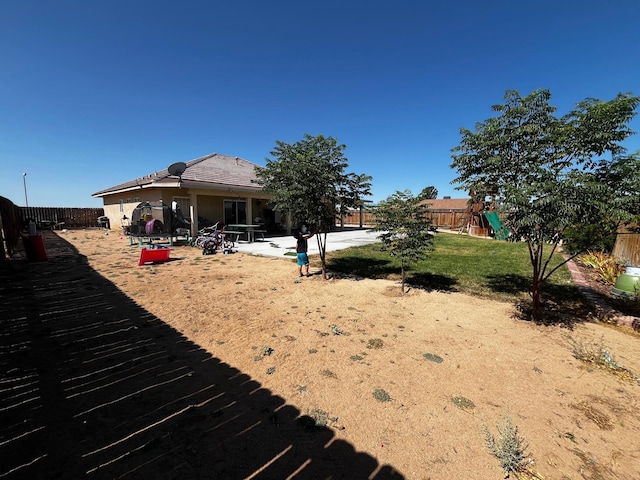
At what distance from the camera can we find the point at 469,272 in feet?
27.3

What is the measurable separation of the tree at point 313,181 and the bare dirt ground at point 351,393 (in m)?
2.47

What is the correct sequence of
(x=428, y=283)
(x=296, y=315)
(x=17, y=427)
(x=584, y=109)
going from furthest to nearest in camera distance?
(x=428, y=283) < (x=296, y=315) < (x=584, y=109) < (x=17, y=427)

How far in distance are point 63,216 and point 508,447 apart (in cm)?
3468

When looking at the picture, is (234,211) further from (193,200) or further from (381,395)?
(381,395)

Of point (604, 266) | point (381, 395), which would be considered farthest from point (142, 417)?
point (604, 266)

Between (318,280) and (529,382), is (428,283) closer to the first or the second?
(318,280)

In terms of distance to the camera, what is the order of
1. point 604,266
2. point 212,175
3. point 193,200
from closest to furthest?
1. point 604,266
2. point 193,200
3. point 212,175

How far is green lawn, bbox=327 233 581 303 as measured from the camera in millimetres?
6613

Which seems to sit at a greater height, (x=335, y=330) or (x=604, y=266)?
(x=604, y=266)

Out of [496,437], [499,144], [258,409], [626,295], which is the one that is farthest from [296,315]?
[626,295]

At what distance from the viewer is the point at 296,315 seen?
4984mm

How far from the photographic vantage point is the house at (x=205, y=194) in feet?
45.8

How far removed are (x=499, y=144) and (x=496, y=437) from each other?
430 cm

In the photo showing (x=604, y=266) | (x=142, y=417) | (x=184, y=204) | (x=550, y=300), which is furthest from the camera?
(x=184, y=204)
